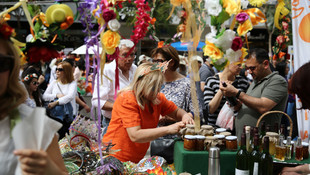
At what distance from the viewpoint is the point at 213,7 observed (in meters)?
2.10

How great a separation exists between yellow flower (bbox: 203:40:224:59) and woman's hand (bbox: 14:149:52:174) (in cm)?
138

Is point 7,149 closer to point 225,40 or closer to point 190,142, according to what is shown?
point 190,142

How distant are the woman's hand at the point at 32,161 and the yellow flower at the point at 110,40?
897 millimetres

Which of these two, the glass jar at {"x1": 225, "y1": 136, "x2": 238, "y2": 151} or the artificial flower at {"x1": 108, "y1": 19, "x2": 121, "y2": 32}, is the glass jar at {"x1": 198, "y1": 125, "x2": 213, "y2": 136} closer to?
the glass jar at {"x1": 225, "y1": 136, "x2": 238, "y2": 151}

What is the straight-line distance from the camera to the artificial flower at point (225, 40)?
6.93 feet

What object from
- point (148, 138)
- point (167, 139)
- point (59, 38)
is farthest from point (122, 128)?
point (59, 38)

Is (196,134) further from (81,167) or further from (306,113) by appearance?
(306,113)

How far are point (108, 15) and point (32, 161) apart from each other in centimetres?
97

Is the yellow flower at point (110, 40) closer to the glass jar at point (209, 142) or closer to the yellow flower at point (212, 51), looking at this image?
the yellow flower at point (212, 51)

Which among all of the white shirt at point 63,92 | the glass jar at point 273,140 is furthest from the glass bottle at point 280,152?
the white shirt at point 63,92

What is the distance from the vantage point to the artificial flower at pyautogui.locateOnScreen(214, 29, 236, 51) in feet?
6.93

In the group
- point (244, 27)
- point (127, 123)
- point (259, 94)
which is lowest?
point (127, 123)

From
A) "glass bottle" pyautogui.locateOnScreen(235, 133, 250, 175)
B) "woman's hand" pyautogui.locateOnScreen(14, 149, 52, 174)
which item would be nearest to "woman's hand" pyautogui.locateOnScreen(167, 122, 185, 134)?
"glass bottle" pyautogui.locateOnScreen(235, 133, 250, 175)

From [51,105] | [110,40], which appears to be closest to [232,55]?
[110,40]
